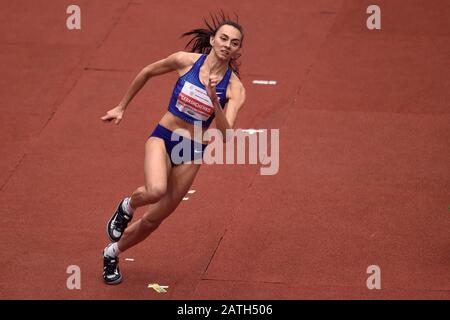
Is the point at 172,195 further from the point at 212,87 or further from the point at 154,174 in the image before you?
the point at 212,87

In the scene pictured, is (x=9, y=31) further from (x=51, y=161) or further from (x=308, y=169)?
(x=308, y=169)

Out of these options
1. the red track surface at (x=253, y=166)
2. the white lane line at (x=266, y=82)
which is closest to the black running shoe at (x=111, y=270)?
the red track surface at (x=253, y=166)

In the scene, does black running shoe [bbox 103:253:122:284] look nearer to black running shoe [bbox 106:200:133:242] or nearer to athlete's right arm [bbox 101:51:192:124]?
black running shoe [bbox 106:200:133:242]

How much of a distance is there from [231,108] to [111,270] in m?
1.79

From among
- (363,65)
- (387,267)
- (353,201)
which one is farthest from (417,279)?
(363,65)

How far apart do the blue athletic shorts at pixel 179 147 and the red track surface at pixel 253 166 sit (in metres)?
1.17

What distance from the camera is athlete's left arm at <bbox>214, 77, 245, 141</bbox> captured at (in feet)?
24.4

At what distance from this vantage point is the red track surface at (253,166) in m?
8.63

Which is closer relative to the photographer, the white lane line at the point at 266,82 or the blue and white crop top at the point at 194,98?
the blue and white crop top at the point at 194,98

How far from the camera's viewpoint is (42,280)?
8422 millimetres

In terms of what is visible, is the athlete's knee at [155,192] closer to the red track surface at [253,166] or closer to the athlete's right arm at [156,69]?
the athlete's right arm at [156,69]

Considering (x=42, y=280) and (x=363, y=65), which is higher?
(x=363, y=65)

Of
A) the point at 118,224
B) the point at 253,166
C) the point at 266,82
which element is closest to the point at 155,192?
the point at 118,224

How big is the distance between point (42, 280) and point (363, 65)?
6.03 m
